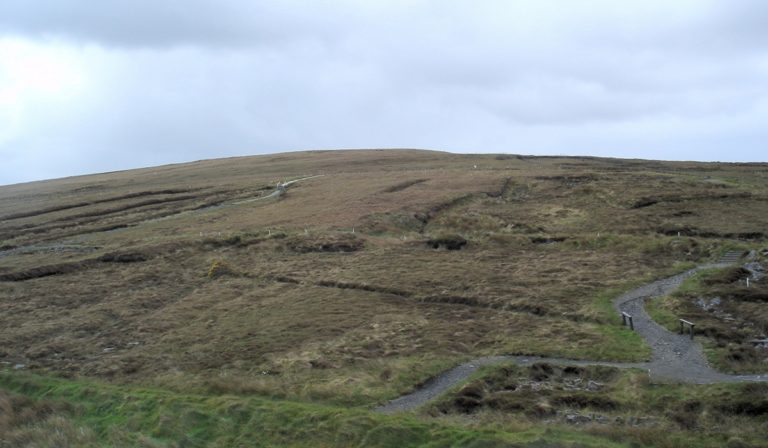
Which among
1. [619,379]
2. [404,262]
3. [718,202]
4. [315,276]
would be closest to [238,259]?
[315,276]

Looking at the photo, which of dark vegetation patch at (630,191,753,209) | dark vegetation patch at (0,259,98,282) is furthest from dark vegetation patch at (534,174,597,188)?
dark vegetation patch at (0,259,98,282)

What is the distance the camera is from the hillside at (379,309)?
25984 mm

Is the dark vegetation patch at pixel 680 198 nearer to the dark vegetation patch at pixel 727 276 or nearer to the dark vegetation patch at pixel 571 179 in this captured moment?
the dark vegetation patch at pixel 571 179

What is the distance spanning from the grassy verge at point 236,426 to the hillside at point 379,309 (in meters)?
0.11

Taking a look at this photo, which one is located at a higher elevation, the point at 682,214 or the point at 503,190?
the point at 503,190

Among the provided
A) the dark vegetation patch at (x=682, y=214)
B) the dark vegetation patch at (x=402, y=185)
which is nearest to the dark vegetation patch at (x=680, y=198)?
the dark vegetation patch at (x=682, y=214)

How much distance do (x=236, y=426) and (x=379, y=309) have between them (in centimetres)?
1839

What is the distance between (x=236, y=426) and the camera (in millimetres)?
26547

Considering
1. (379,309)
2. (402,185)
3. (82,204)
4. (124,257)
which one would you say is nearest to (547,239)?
(379,309)

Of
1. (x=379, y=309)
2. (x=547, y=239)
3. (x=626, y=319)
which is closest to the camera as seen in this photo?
(x=626, y=319)

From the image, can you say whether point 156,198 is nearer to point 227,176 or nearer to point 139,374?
point 227,176

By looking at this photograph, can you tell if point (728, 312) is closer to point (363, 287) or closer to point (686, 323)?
point (686, 323)

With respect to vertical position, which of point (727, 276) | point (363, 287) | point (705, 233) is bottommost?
point (363, 287)

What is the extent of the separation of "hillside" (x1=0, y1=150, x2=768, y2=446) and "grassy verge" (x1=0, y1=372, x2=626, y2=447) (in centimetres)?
11
